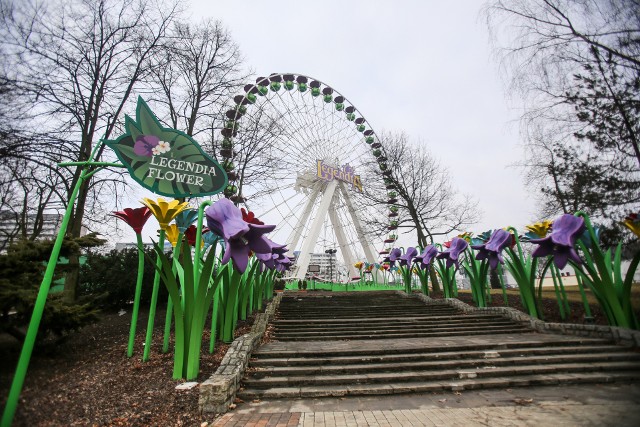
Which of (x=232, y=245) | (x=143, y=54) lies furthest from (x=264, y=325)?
(x=143, y=54)

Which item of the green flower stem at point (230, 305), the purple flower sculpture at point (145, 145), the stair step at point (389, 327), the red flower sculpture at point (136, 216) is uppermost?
the purple flower sculpture at point (145, 145)

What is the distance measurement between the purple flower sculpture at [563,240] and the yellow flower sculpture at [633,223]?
120 cm

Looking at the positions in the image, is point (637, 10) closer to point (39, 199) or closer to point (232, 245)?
point (232, 245)

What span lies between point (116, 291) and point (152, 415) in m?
6.89

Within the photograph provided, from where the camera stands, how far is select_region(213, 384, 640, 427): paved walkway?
346 cm

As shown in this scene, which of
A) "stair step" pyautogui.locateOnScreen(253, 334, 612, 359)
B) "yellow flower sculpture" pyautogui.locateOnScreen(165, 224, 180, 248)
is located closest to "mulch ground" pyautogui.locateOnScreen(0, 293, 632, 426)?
"stair step" pyautogui.locateOnScreen(253, 334, 612, 359)

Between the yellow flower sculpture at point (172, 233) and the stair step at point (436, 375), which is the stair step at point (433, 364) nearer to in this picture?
the stair step at point (436, 375)

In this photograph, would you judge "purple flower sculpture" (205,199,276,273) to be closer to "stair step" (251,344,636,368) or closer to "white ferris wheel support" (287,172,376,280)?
"stair step" (251,344,636,368)

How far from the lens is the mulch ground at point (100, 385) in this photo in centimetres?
208

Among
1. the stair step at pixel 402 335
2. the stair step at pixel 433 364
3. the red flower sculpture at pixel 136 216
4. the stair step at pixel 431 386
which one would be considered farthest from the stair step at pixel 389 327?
the red flower sculpture at pixel 136 216

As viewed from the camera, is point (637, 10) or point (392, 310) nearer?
point (637, 10)

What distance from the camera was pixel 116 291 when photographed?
9227 mm

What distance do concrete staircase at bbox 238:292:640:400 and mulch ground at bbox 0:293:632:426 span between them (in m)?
0.88

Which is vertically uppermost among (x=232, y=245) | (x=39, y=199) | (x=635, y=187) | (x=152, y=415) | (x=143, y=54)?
(x=143, y=54)
